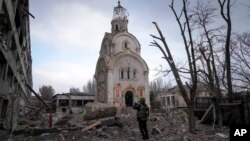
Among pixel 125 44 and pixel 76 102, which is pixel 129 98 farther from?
pixel 76 102

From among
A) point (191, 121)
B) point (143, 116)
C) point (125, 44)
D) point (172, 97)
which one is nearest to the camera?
point (143, 116)

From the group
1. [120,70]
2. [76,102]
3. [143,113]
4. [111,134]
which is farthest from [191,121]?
[76,102]

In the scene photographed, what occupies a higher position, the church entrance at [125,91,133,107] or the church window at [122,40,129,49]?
the church window at [122,40,129,49]

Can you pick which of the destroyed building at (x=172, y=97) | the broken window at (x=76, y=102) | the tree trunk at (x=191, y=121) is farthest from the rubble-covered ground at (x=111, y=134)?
the destroyed building at (x=172, y=97)

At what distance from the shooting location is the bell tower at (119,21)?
133 feet

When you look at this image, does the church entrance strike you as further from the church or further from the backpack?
the backpack

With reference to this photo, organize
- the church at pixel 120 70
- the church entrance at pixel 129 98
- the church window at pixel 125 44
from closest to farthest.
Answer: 1. the church at pixel 120 70
2. the church entrance at pixel 129 98
3. the church window at pixel 125 44

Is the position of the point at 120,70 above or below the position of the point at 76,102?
above

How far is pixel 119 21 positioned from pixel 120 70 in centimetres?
852

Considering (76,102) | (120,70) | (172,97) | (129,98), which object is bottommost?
(76,102)

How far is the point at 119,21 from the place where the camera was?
40719mm

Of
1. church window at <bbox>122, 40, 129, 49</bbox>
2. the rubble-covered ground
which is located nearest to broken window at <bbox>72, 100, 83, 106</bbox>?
church window at <bbox>122, 40, 129, 49</bbox>

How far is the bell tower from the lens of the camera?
4056 centimetres

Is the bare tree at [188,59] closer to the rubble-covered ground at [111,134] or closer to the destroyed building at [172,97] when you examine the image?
the rubble-covered ground at [111,134]
